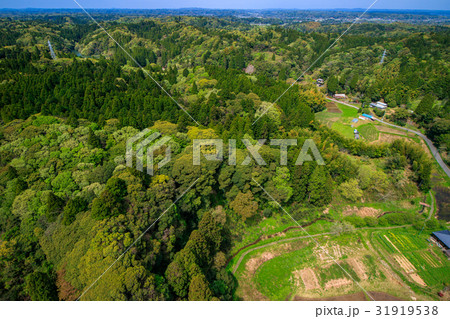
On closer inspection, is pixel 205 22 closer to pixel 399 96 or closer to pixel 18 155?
pixel 399 96

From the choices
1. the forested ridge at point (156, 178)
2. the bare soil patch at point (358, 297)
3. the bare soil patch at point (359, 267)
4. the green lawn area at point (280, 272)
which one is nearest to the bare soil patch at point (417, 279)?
the bare soil patch at point (358, 297)

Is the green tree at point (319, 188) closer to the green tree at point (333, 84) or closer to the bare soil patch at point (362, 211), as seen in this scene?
the bare soil patch at point (362, 211)

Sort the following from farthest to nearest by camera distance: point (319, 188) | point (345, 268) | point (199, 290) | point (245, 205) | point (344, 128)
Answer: point (344, 128) < point (319, 188) < point (245, 205) < point (345, 268) < point (199, 290)

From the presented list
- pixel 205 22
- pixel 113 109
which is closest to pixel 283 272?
pixel 113 109

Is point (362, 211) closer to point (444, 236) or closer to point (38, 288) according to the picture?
point (444, 236)

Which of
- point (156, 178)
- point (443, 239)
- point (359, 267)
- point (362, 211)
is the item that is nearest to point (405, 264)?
point (359, 267)

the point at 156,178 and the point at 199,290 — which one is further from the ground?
the point at 156,178
